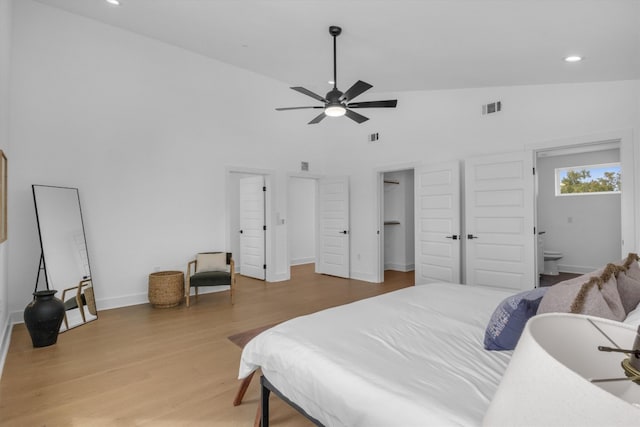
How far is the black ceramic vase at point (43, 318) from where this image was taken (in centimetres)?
307

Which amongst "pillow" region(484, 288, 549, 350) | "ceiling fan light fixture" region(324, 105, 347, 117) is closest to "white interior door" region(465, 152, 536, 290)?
"ceiling fan light fixture" region(324, 105, 347, 117)

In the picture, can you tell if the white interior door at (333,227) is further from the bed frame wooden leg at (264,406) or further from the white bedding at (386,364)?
the bed frame wooden leg at (264,406)

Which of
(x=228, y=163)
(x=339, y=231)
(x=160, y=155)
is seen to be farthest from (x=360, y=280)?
(x=160, y=155)

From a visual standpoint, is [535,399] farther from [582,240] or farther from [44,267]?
[582,240]

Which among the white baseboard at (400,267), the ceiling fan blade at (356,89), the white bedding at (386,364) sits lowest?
the white baseboard at (400,267)

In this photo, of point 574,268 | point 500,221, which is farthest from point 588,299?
point 574,268

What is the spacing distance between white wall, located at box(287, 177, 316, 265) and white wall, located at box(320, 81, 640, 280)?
1642mm

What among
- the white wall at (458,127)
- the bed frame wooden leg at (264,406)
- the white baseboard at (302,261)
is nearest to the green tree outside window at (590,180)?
the white wall at (458,127)

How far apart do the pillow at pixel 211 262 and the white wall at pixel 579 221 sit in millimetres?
5958

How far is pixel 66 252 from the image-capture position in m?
3.84

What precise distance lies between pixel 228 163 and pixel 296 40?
7.76ft

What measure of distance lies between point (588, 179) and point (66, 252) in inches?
354

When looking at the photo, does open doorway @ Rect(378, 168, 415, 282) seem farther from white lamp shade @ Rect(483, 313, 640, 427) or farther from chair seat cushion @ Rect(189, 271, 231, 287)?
white lamp shade @ Rect(483, 313, 640, 427)

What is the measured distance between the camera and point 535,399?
428mm
